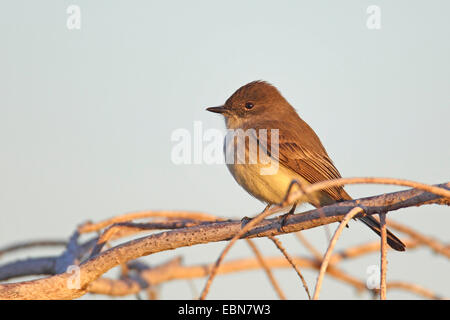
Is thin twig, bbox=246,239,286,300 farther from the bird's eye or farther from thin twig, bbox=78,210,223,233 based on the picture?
the bird's eye

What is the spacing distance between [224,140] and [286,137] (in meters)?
0.59

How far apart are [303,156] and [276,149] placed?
11.0 inches

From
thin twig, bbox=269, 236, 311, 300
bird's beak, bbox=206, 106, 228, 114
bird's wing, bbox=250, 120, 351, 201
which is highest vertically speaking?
bird's beak, bbox=206, 106, 228, 114

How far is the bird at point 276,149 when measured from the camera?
527cm

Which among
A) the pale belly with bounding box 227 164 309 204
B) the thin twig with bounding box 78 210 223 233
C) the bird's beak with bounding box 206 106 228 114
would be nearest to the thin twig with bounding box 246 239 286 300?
the thin twig with bounding box 78 210 223 233

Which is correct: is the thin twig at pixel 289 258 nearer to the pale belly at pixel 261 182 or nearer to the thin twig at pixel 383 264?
the thin twig at pixel 383 264

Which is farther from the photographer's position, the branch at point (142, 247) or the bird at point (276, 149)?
the bird at point (276, 149)

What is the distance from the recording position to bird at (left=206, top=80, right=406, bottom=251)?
5.27 meters

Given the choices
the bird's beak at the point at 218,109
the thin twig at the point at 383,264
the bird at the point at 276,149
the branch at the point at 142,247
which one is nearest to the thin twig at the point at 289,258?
the branch at the point at 142,247

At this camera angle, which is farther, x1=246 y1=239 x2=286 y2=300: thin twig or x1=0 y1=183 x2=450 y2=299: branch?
x1=246 y1=239 x2=286 y2=300: thin twig

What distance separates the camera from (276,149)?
5.62 meters

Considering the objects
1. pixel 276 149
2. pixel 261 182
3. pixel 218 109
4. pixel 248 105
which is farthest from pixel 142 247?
pixel 248 105
